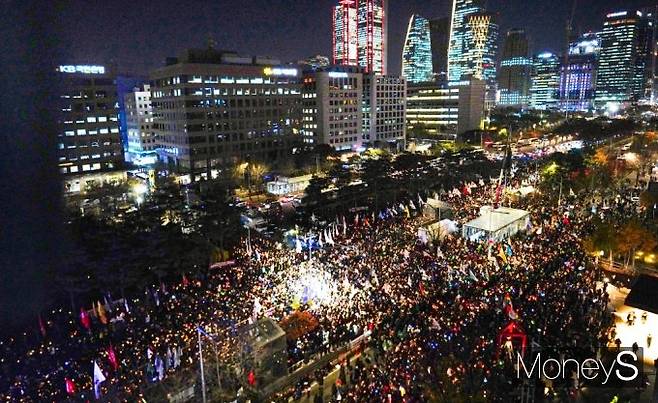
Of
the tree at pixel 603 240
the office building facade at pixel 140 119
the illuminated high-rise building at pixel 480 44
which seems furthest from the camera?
the illuminated high-rise building at pixel 480 44

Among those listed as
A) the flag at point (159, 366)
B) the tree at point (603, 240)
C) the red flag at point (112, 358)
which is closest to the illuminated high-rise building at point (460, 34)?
the tree at point (603, 240)

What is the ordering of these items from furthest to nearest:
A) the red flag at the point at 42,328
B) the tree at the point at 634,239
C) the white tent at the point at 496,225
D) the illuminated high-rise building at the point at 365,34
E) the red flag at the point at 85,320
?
the illuminated high-rise building at the point at 365,34 → the white tent at the point at 496,225 → the tree at the point at 634,239 → the red flag at the point at 85,320 → the red flag at the point at 42,328

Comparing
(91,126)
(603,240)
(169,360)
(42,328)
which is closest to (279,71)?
(91,126)

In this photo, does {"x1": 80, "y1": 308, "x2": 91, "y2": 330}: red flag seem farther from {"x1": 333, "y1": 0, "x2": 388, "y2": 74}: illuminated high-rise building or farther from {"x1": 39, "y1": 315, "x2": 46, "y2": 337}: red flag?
{"x1": 333, "y1": 0, "x2": 388, "y2": 74}: illuminated high-rise building

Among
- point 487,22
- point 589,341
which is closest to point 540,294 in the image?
point 589,341

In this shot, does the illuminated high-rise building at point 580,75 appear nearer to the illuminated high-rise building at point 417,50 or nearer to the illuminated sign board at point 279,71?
the illuminated high-rise building at point 417,50

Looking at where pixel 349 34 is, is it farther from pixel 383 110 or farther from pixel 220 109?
pixel 220 109
